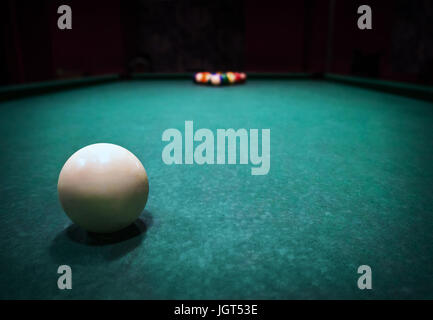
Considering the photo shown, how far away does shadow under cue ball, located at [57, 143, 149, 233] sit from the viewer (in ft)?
3.44

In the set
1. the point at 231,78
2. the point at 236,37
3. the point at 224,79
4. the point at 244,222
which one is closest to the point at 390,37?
the point at 236,37

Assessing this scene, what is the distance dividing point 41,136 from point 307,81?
Answer: 510 cm

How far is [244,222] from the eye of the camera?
1.19 metres

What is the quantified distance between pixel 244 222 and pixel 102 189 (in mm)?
472

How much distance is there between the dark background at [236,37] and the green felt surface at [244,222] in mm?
6551

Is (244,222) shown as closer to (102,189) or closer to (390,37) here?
(102,189)

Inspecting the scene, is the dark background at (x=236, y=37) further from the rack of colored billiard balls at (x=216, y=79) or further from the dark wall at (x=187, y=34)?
Result: the rack of colored billiard balls at (x=216, y=79)

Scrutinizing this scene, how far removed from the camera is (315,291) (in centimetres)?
82

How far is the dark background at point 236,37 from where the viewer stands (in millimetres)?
8281

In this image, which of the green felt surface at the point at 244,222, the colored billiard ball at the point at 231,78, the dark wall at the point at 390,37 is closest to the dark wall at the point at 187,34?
the dark wall at the point at 390,37

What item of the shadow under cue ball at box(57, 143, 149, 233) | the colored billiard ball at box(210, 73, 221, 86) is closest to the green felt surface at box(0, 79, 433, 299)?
the shadow under cue ball at box(57, 143, 149, 233)

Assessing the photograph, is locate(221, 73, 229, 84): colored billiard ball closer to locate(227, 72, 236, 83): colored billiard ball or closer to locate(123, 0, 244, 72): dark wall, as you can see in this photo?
locate(227, 72, 236, 83): colored billiard ball

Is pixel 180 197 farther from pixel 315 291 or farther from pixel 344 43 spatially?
pixel 344 43

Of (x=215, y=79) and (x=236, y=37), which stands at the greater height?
(x=236, y=37)
